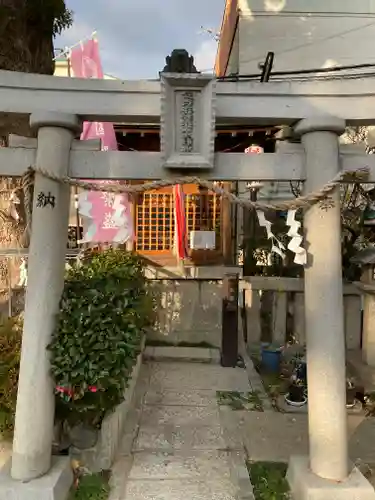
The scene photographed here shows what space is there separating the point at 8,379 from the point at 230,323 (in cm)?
501

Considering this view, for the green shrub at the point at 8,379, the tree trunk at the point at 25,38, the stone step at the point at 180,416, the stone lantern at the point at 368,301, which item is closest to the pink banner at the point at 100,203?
the tree trunk at the point at 25,38

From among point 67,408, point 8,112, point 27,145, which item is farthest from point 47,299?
point 8,112

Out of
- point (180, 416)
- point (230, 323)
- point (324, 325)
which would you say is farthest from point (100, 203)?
point (324, 325)

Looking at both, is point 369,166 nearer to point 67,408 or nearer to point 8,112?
point 8,112

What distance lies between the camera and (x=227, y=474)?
4.80m

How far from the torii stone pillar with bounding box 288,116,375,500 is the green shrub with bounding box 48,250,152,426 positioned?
1857 mm

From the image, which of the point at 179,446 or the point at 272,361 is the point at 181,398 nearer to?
the point at 179,446

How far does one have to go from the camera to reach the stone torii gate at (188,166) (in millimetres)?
4047

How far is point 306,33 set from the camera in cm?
1341

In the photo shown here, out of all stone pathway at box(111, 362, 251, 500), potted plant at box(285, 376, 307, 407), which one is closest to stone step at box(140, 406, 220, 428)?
stone pathway at box(111, 362, 251, 500)

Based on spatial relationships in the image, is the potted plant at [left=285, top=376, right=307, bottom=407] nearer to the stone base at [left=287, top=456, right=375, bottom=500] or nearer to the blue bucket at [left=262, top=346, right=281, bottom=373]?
the blue bucket at [left=262, top=346, right=281, bottom=373]

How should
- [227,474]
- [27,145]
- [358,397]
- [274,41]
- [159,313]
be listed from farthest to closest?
[274,41]
[159,313]
[358,397]
[227,474]
[27,145]

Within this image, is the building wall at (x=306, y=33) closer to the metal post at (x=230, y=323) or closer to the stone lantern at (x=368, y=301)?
the stone lantern at (x=368, y=301)

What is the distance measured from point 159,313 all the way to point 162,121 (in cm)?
661
